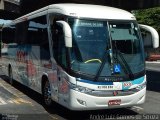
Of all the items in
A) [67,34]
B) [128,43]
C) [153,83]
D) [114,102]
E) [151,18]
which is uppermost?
[67,34]

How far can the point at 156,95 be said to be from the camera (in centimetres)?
1545

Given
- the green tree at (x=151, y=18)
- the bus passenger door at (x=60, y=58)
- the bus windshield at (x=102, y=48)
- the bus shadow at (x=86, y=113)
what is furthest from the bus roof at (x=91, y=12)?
the green tree at (x=151, y=18)

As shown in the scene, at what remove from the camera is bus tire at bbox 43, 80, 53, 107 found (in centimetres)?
1231

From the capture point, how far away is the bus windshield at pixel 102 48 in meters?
10.6

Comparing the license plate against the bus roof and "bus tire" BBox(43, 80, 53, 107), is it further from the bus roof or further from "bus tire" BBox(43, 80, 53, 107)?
"bus tire" BBox(43, 80, 53, 107)

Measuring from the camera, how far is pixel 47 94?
12.5m

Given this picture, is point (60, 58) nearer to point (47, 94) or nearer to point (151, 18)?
point (47, 94)

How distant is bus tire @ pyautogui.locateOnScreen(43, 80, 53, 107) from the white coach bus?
0.07 meters

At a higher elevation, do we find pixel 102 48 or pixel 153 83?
pixel 102 48

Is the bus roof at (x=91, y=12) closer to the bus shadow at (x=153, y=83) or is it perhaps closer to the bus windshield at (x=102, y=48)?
the bus windshield at (x=102, y=48)

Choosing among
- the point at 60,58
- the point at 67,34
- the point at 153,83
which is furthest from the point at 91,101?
the point at 153,83

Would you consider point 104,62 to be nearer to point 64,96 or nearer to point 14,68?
point 64,96

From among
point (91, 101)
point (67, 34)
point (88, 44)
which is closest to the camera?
point (67, 34)

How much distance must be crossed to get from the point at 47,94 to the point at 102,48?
9.01ft
